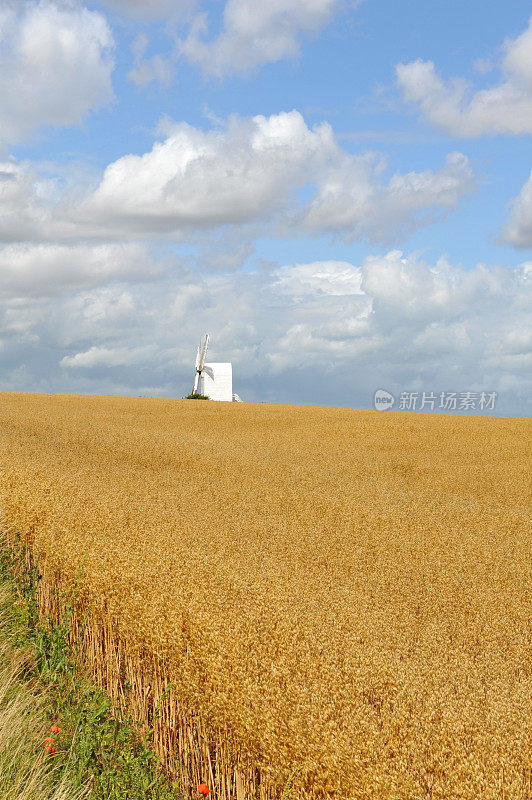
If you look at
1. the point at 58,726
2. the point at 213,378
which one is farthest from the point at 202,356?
the point at 58,726

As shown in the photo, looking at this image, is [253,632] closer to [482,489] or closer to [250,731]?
[250,731]

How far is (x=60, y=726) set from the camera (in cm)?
537

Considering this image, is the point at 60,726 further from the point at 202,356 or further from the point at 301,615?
the point at 202,356

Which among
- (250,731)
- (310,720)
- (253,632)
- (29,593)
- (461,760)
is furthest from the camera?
(29,593)

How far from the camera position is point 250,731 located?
353 cm

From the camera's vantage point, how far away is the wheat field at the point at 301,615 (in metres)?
3.16

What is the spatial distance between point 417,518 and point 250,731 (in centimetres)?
713

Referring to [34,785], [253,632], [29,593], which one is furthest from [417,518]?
[34,785]

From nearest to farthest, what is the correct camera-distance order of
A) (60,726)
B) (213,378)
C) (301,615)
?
(301,615) < (60,726) < (213,378)

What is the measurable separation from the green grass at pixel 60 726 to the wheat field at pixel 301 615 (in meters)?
0.22

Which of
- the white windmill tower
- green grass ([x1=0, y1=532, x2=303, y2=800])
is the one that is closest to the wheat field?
green grass ([x1=0, y1=532, x2=303, y2=800])

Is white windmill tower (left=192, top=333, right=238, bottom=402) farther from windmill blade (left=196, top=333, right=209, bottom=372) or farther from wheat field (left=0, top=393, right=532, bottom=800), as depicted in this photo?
wheat field (left=0, top=393, right=532, bottom=800)

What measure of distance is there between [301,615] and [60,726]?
2254 mm

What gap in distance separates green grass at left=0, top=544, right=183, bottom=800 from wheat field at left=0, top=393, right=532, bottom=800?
0.72 ft
